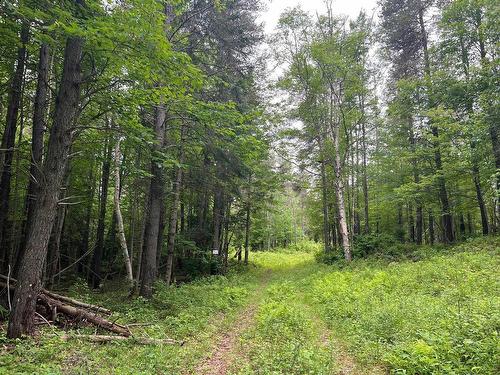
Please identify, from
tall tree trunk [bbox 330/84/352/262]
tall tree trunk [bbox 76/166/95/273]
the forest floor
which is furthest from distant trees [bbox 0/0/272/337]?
tall tree trunk [bbox 330/84/352/262]

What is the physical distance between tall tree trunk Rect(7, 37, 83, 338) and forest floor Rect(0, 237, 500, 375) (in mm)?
528

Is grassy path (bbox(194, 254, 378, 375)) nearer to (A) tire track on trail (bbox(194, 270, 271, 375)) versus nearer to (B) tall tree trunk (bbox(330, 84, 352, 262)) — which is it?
(A) tire track on trail (bbox(194, 270, 271, 375))

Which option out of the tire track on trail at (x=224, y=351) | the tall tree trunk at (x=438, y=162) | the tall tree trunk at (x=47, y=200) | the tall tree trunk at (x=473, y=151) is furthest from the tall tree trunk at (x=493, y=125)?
the tall tree trunk at (x=47, y=200)

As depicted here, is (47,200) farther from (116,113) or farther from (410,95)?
(410,95)

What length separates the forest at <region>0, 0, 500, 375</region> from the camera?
18.7 feet

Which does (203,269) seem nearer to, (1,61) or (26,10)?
(1,61)

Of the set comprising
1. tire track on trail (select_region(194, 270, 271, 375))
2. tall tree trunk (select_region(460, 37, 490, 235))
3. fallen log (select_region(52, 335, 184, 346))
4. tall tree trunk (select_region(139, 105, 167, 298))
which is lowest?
tire track on trail (select_region(194, 270, 271, 375))

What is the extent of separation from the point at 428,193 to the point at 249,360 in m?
16.2

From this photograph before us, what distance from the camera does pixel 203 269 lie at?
65.0ft

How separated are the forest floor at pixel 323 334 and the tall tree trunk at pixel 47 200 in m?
0.53

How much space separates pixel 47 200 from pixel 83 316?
3153 millimetres

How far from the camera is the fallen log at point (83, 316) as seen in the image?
7221 millimetres

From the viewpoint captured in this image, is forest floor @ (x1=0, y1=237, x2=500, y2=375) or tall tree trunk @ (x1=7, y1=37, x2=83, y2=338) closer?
forest floor @ (x1=0, y1=237, x2=500, y2=375)

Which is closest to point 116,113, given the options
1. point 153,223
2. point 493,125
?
point 153,223
